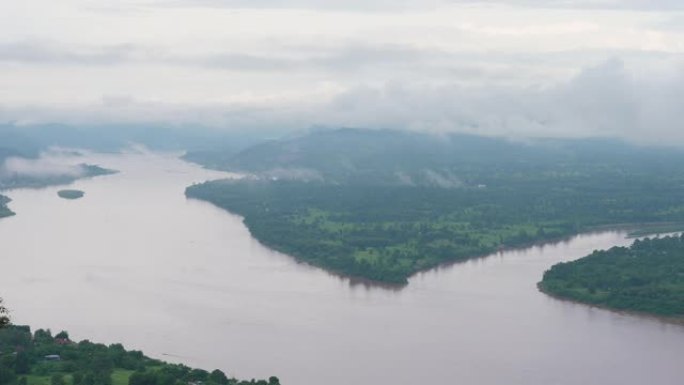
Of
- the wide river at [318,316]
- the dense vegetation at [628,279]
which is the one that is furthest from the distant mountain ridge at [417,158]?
the wide river at [318,316]

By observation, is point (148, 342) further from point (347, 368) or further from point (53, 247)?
point (53, 247)

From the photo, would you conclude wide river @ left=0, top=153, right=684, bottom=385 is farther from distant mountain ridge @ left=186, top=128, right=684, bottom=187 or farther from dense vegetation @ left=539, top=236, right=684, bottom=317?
distant mountain ridge @ left=186, top=128, right=684, bottom=187

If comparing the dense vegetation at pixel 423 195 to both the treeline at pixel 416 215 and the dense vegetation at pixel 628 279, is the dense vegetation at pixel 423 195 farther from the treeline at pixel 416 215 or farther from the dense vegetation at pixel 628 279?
the dense vegetation at pixel 628 279

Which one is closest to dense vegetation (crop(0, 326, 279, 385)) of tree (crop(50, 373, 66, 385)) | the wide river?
tree (crop(50, 373, 66, 385))

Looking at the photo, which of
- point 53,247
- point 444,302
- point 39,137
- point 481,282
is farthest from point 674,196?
point 39,137

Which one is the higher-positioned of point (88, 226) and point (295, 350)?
point (88, 226)
